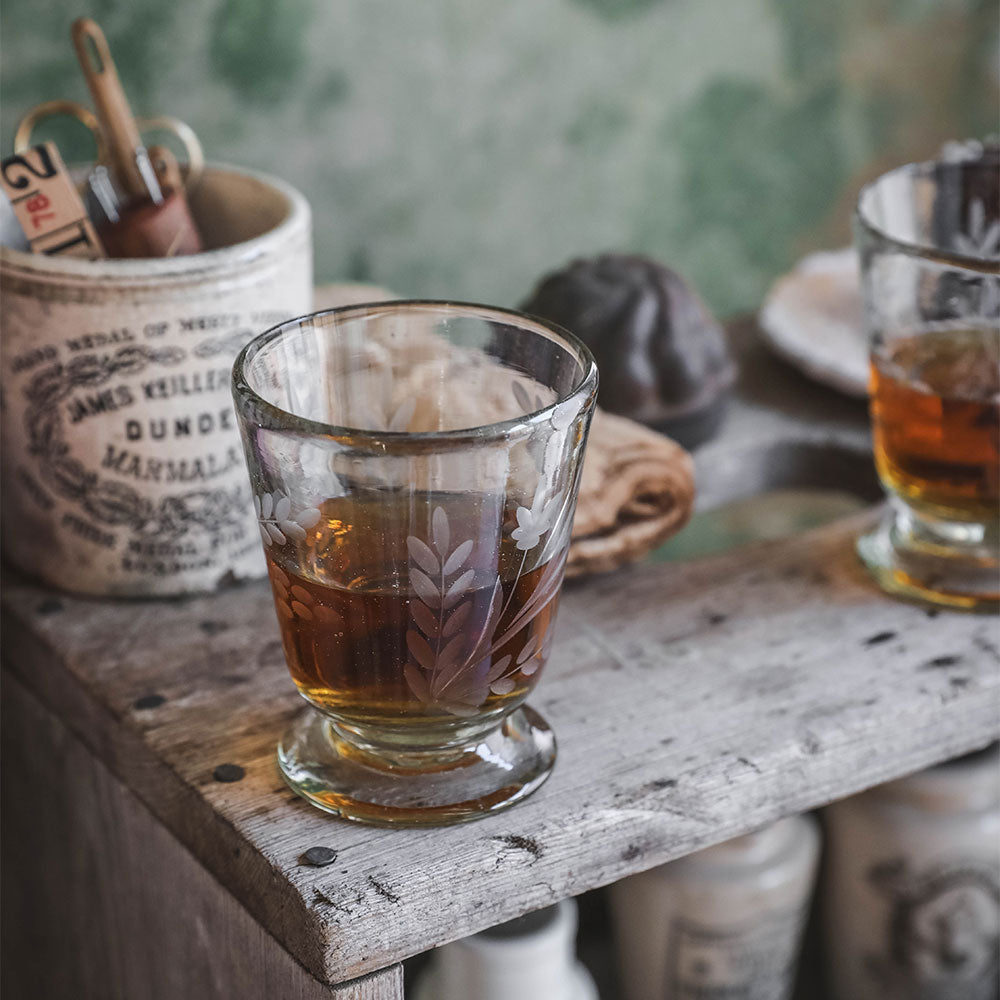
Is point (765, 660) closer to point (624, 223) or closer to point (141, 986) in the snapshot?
point (141, 986)

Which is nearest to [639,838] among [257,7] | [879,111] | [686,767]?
[686,767]

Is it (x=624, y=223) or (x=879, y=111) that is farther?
(x=879, y=111)

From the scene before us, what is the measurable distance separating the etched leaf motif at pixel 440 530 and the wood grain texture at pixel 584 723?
0.10m

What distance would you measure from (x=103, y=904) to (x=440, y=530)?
283mm

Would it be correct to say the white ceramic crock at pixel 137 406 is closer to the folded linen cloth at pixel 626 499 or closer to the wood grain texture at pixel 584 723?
the wood grain texture at pixel 584 723

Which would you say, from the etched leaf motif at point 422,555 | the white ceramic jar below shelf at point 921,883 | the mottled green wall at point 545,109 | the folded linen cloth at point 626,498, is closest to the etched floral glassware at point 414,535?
the etched leaf motif at point 422,555

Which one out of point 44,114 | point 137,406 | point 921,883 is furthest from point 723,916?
point 44,114

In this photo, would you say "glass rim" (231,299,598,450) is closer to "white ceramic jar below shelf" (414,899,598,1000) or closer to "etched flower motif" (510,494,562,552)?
"etched flower motif" (510,494,562,552)

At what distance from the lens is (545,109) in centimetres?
91

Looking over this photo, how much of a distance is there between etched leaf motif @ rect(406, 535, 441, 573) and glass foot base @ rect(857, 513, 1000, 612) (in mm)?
263

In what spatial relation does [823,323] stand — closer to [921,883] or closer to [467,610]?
[921,883]

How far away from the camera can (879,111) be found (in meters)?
1.08

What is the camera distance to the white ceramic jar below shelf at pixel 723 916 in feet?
1.99

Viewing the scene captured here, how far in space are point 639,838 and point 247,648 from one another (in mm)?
176
